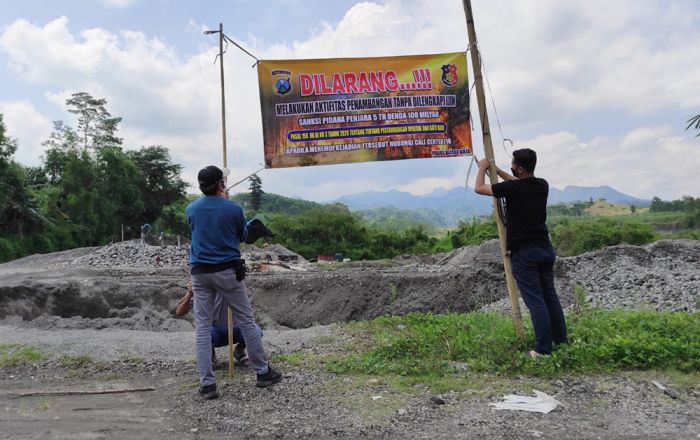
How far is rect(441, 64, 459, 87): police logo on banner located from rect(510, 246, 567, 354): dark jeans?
2.37m

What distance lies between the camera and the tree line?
31125mm

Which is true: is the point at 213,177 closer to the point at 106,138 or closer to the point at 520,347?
the point at 520,347

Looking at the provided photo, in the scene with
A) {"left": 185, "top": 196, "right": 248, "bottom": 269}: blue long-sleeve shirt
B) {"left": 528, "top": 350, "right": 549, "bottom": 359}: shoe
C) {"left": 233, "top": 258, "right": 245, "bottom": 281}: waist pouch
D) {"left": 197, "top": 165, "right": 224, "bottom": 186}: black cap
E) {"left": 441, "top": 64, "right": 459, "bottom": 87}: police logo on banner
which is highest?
{"left": 441, "top": 64, "right": 459, "bottom": 87}: police logo on banner

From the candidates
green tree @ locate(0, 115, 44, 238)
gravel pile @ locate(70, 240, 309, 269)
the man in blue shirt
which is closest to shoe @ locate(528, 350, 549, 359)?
the man in blue shirt

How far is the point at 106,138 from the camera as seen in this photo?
46062mm

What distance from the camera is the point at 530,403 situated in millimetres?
3832

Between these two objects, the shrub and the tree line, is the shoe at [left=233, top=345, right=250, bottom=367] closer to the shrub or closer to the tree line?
the shrub

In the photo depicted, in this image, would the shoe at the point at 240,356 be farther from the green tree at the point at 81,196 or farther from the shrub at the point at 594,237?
the green tree at the point at 81,196

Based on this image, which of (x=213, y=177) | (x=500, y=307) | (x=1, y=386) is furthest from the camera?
(x=500, y=307)

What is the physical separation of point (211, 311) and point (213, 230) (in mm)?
732

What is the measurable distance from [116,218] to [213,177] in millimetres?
37554

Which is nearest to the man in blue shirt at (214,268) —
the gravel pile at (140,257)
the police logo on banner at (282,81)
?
the police logo on banner at (282,81)

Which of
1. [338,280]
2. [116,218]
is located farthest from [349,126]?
[116,218]

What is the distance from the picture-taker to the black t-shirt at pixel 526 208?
452 centimetres
